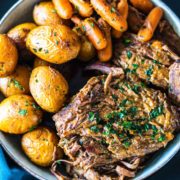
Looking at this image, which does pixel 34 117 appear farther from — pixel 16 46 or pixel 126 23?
pixel 126 23

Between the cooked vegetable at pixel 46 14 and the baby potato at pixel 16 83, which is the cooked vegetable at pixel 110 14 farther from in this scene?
A: the baby potato at pixel 16 83

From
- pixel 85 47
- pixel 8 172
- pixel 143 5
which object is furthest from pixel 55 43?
pixel 8 172

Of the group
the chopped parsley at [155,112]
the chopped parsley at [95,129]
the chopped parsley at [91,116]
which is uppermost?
the chopped parsley at [91,116]

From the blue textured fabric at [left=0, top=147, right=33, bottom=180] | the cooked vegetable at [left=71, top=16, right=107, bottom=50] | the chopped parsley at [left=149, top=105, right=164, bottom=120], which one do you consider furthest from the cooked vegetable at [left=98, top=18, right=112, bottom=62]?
the blue textured fabric at [left=0, top=147, right=33, bottom=180]

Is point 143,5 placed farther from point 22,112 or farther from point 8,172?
point 8,172

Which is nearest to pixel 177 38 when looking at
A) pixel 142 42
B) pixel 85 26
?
pixel 142 42

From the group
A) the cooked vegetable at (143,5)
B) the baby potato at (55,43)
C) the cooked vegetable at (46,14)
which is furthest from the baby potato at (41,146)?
the cooked vegetable at (143,5)
